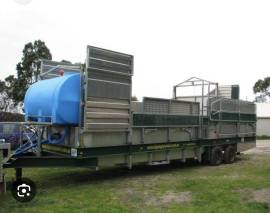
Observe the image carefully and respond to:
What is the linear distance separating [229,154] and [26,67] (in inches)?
1079

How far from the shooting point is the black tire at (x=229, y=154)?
16.6 meters

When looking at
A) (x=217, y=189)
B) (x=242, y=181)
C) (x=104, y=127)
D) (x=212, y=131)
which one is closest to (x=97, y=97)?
(x=104, y=127)

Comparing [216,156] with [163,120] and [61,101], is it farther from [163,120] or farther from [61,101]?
[61,101]

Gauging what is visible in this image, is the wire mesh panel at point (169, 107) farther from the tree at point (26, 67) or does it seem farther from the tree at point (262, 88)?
the tree at point (262, 88)

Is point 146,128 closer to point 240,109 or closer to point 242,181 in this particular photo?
point 242,181

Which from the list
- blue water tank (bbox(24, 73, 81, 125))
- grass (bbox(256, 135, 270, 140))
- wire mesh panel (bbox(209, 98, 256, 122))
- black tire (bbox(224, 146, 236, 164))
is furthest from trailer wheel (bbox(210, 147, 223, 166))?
grass (bbox(256, 135, 270, 140))

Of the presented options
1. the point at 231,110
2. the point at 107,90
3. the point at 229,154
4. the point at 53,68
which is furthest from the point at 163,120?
the point at 229,154

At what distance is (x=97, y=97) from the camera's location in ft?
36.0

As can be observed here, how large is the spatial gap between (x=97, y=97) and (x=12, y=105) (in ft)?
115

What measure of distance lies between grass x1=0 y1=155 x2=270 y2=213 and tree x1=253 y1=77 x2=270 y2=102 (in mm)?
65509

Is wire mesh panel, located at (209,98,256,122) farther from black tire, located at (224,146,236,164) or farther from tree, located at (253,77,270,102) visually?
tree, located at (253,77,270,102)

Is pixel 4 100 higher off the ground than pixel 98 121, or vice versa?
pixel 4 100

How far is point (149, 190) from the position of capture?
1076cm

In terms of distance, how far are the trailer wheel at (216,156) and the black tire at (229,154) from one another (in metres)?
0.34
